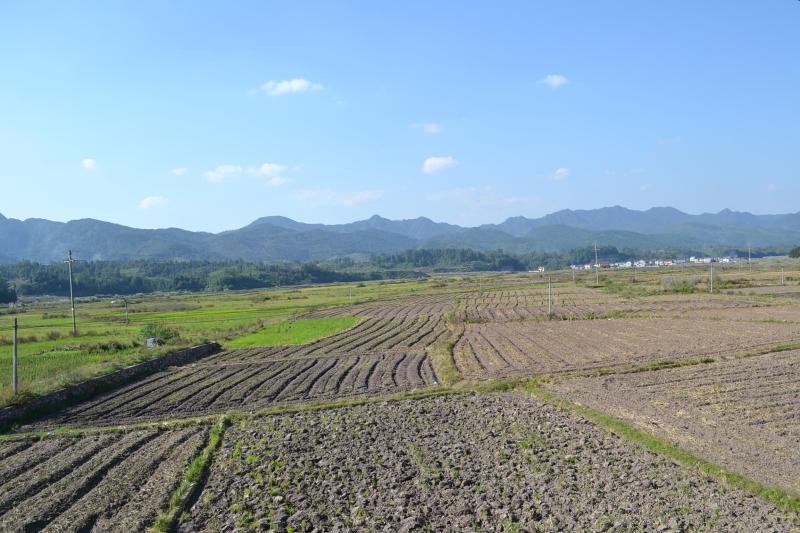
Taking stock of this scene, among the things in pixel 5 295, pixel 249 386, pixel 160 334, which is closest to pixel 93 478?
pixel 249 386

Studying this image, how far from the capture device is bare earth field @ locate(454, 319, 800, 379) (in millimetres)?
23828

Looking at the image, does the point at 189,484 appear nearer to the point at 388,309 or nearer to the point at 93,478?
the point at 93,478

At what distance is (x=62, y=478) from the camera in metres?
12.4

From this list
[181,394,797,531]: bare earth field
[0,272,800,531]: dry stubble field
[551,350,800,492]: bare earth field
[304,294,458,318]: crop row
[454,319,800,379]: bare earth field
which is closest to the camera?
[181,394,797,531]: bare earth field

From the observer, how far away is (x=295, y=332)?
4012 centimetres

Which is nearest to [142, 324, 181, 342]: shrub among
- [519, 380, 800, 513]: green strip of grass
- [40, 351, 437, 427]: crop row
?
[40, 351, 437, 427]: crop row

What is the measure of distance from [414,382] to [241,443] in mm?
8369

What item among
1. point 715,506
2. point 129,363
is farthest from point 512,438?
point 129,363

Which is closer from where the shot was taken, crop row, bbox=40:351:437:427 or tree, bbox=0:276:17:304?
crop row, bbox=40:351:437:427

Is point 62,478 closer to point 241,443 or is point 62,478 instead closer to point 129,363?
point 241,443

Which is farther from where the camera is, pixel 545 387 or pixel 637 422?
pixel 545 387

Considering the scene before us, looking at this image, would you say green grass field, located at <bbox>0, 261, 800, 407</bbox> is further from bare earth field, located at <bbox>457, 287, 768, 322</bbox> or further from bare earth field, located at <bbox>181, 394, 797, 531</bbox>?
bare earth field, located at <bbox>181, 394, 797, 531</bbox>

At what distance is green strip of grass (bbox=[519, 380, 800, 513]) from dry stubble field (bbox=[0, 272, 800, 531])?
0.10m

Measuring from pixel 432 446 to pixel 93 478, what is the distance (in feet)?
22.6
